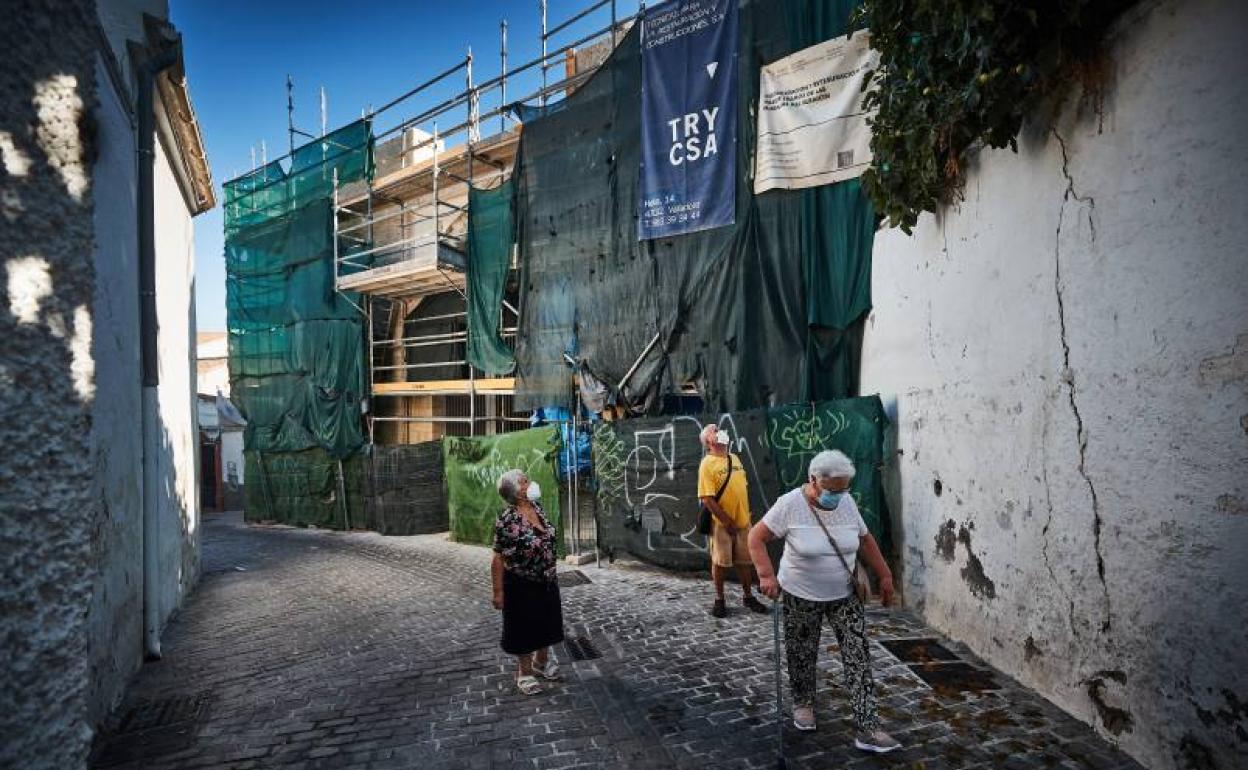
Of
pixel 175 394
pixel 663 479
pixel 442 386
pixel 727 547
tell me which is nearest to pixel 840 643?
pixel 727 547

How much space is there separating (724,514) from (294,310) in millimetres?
13843

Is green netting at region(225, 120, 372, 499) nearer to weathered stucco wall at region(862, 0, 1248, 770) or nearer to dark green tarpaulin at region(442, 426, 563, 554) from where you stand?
dark green tarpaulin at region(442, 426, 563, 554)

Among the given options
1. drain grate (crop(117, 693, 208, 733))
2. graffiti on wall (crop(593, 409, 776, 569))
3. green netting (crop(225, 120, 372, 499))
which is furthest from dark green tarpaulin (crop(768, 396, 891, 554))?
green netting (crop(225, 120, 372, 499))

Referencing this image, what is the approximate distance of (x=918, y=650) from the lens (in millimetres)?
5004

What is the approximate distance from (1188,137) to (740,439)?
15.9 ft

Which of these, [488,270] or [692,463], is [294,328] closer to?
[488,270]

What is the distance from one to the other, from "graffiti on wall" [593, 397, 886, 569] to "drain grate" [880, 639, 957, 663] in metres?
1.28

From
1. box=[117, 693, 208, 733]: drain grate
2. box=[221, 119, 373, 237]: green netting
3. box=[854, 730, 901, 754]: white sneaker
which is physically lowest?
box=[117, 693, 208, 733]: drain grate

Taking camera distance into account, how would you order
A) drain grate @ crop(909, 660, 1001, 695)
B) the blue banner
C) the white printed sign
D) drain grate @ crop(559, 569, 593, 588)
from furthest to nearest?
the blue banner, drain grate @ crop(559, 569, 593, 588), the white printed sign, drain grate @ crop(909, 660, 1001, 695)

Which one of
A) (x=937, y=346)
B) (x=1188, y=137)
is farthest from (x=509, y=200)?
(x=1188, y=137)

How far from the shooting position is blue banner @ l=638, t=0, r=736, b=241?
8.38 metres

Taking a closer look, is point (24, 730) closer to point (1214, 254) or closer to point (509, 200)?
point (1214, 254)

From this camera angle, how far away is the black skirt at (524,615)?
4.50m

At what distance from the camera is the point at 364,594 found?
7.84 metres
